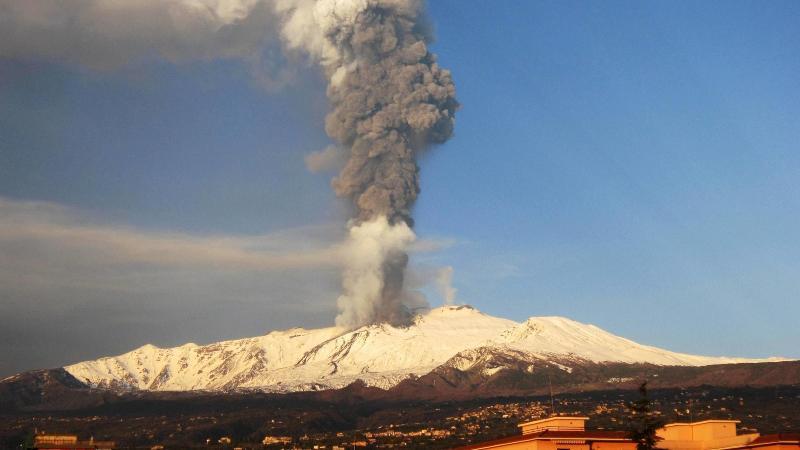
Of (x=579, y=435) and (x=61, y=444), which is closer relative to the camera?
(x=579, y=435)

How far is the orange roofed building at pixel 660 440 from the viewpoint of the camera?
260 feet

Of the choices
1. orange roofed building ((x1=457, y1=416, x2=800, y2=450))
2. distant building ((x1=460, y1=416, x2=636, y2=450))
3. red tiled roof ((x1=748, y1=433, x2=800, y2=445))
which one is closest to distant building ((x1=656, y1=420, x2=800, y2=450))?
orange roofed building ((x1=457, y1=416, x2=800, y2=450))

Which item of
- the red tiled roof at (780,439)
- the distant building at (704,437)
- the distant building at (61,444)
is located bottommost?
the red tiled roof at (780,439)

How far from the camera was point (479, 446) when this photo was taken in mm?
90500

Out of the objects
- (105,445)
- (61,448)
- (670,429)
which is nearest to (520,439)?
(670,429)

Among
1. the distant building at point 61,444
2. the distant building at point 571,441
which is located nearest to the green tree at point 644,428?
the distant building at point 571,441

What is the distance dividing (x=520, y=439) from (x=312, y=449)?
11891 cm

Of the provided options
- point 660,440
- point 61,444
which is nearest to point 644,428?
point 660,440

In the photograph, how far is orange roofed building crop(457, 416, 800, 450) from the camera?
79.4 m

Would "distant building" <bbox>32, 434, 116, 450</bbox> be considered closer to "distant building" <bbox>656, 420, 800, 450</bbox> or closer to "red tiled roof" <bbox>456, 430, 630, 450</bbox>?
"red tiled roof" <bbox>456, 430, 630, 450</bbox>

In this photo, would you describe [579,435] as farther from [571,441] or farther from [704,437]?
[704,437]

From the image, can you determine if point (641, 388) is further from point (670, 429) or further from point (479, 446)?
point (479, 446)

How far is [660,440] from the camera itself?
7619 cm

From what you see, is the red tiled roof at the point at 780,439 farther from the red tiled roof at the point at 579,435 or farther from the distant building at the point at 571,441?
the red tiled roof at the point at 579,435
